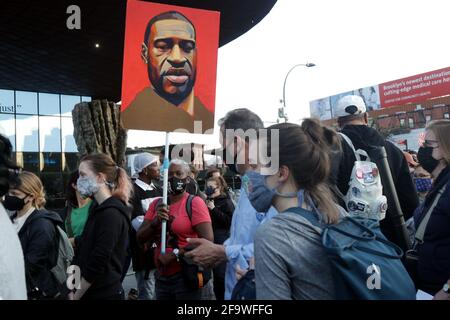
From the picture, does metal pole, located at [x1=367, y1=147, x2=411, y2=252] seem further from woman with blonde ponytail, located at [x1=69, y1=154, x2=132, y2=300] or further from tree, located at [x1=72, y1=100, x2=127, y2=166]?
tree, located at [x1=72, y1=100, x2=127, y2=166]

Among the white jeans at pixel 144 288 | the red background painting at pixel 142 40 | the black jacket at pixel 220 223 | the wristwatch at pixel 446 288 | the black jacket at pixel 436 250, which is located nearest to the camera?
the wristwatch at pixel 446 288

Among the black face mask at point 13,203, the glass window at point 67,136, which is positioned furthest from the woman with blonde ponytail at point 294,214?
the glass window at point 67,136

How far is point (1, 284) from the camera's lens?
1.10m

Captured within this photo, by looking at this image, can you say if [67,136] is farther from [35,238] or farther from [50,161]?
[35,238]

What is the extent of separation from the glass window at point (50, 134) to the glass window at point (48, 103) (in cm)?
38

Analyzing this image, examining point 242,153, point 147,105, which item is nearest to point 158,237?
point 147,105

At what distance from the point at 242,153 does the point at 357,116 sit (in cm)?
125

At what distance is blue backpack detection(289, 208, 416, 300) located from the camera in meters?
1.52

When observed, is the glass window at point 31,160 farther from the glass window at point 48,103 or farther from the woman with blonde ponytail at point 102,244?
the woman with blonde ponytail at point 102,244

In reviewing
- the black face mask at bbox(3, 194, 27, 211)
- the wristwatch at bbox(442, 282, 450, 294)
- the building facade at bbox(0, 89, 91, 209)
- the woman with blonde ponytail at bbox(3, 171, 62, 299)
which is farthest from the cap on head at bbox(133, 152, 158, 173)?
the building facade at bbox(0, 89, 91, 209)

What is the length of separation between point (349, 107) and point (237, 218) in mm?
1381

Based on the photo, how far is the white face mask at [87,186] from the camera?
9.90 feet

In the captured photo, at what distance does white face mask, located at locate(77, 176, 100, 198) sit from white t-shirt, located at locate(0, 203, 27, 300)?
1.86m
